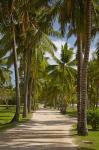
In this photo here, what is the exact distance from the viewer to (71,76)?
6056 cm

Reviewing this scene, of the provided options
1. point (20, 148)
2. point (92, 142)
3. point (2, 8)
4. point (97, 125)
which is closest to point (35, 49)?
point (2, 8)

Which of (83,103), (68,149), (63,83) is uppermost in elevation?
(63,83)

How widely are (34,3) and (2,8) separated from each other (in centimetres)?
538

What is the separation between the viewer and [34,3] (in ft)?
81.2

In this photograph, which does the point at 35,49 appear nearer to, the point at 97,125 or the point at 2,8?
the point at 2,8

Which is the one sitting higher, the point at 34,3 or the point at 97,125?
the point at 34,3

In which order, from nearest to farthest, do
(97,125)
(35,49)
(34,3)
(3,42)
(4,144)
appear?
(4,144) → (34,3) → (97,125) → (3,42) → (35,49)

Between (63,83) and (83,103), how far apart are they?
39.2 metres

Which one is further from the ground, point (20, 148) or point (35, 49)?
point (35, 49)

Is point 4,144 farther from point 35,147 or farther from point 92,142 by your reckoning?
point 92,142

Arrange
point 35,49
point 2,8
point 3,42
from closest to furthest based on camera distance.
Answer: point 2,8 → point 3,42 → point 35,49

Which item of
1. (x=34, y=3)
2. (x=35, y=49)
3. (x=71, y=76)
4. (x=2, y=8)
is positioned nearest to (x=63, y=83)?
(x=71, y=76)

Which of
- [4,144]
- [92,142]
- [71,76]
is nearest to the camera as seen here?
[4,144]

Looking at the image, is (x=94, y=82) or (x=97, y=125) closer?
(x=97, y=125)
